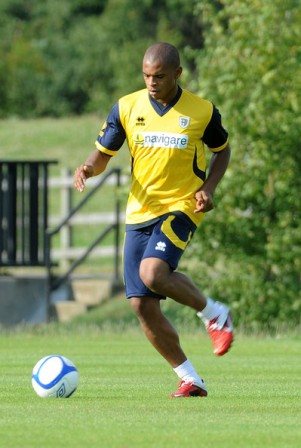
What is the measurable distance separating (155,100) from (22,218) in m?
12.0

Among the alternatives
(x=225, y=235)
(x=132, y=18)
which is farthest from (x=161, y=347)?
(x=132, y=18)

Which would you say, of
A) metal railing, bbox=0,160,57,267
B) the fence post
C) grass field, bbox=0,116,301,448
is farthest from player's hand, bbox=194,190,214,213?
the fence post

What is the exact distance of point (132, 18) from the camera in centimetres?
5300

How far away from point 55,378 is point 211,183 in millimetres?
1647

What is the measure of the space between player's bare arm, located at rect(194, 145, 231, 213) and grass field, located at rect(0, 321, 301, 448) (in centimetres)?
125

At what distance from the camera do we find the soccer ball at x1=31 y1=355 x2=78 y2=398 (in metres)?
9.22

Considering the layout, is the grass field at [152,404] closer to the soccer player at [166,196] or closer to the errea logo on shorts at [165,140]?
the soccer player at [166,196]

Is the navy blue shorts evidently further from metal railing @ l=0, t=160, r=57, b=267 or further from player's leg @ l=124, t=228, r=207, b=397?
metal railing @ l=0, t=160, r=57, b=267

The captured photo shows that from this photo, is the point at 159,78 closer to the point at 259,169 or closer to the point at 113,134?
the point at 113,134

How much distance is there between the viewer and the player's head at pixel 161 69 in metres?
9.17

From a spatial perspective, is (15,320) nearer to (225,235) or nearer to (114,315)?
(114,315)

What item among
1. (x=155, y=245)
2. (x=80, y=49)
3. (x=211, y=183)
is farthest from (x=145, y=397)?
(x=80, y=49)

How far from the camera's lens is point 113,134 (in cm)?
967

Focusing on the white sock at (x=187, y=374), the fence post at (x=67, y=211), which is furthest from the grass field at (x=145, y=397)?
the fence post at (x=67, y=211)
